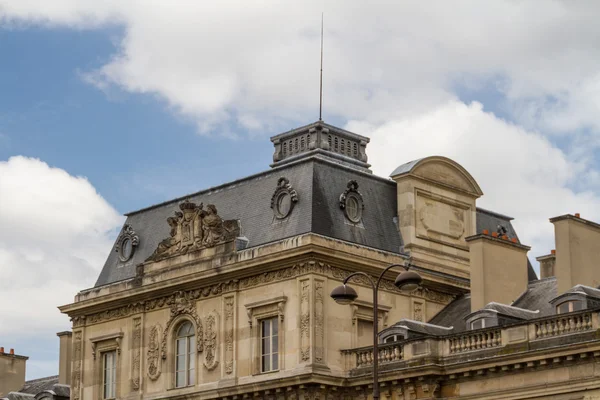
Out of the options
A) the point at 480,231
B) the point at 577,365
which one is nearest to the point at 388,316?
the point at 480,231

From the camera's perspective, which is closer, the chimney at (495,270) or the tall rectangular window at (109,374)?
the chimney at (495,270)

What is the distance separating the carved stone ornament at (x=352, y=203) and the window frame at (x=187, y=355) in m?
6.25

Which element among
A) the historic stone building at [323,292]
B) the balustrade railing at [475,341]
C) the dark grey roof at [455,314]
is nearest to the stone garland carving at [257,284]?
the historic stone building at [323,292]

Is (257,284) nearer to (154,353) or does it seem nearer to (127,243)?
(154,353)

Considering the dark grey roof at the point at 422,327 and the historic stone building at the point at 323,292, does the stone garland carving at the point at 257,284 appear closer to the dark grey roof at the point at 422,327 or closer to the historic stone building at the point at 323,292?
the historic stone building at the point at 323,292

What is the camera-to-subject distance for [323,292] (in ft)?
140

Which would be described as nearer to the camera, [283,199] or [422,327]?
[422,327]

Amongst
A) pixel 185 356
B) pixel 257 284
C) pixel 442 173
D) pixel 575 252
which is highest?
pixel 442 173

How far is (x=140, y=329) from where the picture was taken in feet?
157

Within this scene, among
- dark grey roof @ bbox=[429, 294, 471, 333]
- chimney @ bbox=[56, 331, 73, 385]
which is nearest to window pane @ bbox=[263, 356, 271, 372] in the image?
dark grey roof @ bbox=[429, 294, 471, 333]

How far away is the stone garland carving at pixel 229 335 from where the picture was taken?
44441 mm

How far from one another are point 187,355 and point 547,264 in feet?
44.0

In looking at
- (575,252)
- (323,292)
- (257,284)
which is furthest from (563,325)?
(257,284)

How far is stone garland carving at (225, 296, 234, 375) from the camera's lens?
146ft
